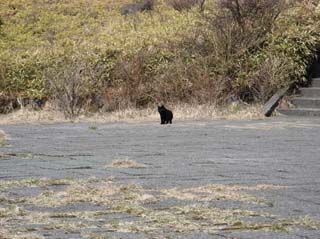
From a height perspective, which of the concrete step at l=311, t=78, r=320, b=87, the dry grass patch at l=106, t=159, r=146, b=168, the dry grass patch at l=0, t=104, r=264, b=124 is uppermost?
the concrete step at l=311, t=78, r=320, b=87

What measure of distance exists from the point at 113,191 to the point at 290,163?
279 cm

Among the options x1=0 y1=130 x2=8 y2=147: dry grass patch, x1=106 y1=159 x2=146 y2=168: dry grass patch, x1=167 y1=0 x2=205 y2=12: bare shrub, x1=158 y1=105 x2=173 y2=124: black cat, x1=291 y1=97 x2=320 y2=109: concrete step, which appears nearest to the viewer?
x1=106 y1=159 x2=146 y2=168: dry grass patch

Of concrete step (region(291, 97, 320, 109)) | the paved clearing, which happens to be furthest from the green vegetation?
the paved clearing

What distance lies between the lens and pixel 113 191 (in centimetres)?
652

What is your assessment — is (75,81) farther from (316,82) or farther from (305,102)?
(316,82)

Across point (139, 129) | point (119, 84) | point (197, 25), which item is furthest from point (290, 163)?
point (197, 25)

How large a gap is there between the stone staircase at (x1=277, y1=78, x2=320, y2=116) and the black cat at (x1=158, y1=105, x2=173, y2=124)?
3.42m

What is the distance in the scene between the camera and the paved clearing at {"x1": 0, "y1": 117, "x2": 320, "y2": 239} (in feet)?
16.6

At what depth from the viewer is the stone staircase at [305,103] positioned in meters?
16.9

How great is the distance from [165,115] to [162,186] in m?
8.14

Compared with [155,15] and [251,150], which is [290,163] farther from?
[155,15]

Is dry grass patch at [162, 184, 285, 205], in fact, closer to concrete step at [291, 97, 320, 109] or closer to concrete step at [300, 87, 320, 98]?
concrete step at [291, 97, 320, 109]

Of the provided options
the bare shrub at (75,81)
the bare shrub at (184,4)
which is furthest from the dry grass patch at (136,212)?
the bare shrub at (184,4)

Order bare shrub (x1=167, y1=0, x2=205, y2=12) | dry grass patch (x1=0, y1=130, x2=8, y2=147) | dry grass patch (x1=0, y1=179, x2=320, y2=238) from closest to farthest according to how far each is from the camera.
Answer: dry grass patch (x1=0, y1=179, x2=320, y2=238)
dry grass patch (x1=0, y1=130, x2=8, y2=147)
bare shrub (x1=167, y1=0, x2=205, y2=12)
